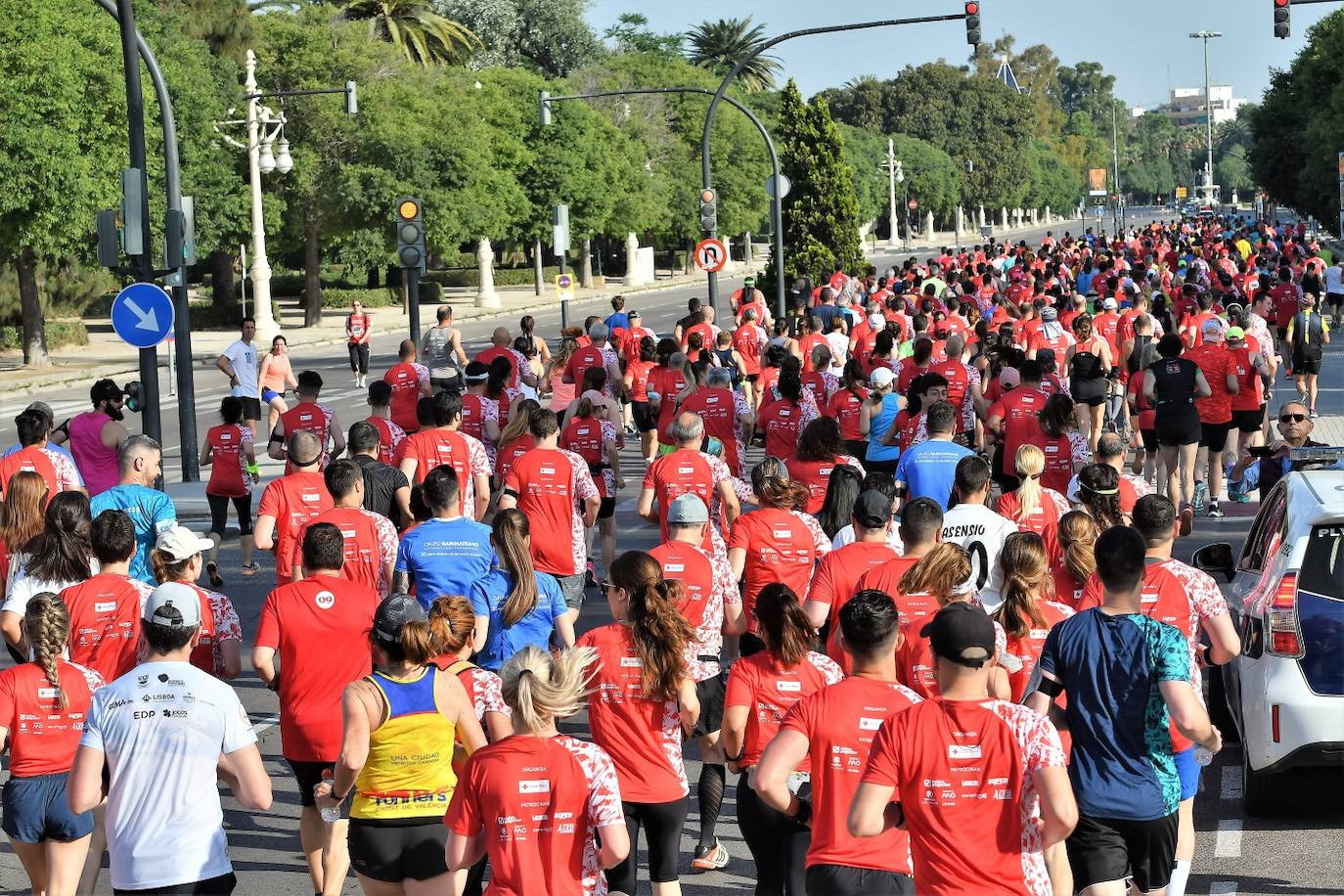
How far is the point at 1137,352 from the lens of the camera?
19828mm

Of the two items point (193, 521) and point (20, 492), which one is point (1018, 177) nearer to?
point (193, 521)

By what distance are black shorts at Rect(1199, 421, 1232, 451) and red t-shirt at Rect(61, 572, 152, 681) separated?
441 inches

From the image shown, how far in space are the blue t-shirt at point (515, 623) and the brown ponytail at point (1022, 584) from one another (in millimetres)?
2144

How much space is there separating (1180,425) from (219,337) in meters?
39.6

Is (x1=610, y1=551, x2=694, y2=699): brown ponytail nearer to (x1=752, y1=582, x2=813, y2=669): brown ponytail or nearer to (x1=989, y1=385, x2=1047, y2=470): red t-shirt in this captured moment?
(x1=752, y1=582, x2=813, y2=669): brown ponytail

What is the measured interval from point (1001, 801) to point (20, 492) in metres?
6.48

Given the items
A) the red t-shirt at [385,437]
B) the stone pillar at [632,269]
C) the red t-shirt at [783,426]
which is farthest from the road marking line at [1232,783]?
the stone pillar at [632,269]

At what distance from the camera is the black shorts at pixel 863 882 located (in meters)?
5.43

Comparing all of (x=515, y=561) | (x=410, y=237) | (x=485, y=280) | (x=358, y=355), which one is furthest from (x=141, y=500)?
(x=485, y=280)

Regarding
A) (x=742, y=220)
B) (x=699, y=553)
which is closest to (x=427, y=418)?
(x=699, y=553)

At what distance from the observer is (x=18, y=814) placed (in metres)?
6.84

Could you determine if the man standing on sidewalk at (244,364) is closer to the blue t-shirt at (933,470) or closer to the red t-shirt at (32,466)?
the red t-shirt at (32,466)

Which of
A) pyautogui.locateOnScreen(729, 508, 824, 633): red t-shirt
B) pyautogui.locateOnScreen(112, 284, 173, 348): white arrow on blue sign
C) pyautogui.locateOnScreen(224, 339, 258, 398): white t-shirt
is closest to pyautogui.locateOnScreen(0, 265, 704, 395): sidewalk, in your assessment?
pyautogui.locateOnScreen(224, 339, 258, 398): white t-shirt

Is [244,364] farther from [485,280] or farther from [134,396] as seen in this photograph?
[485,280]
